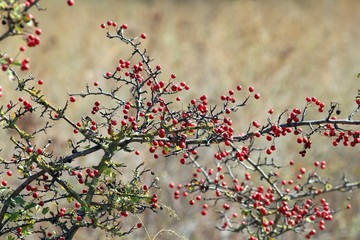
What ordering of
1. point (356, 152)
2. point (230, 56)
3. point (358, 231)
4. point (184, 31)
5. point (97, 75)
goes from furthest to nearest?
point (184, 31)
point (230, 56)
point (97, 75)
point (356, 152)
point (358, 231)

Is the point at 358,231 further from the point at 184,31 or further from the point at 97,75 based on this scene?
the point at 184,31

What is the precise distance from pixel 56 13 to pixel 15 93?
292 inches

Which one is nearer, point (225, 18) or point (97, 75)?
point (97, 75)

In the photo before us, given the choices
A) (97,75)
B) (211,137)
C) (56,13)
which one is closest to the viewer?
(211,137)

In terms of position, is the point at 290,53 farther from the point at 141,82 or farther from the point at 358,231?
the point at 141,82

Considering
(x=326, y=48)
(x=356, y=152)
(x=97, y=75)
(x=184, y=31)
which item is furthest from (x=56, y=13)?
(x=356, y=152)

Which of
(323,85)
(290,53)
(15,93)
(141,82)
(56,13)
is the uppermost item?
(56,13)

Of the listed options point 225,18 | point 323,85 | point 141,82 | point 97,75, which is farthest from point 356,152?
point 141,82

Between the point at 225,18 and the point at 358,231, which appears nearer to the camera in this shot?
the point at 358,231

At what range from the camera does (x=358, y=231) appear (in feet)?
26.2

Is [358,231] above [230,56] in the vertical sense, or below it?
below

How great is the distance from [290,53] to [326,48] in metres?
1.34

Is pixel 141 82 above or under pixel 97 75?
under

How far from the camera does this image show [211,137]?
307cm
